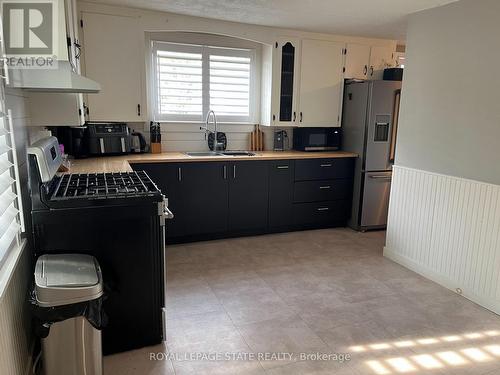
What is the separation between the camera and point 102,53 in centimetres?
344

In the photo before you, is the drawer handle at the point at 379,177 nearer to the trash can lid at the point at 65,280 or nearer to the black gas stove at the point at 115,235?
the black gas stove at the point at 115,235

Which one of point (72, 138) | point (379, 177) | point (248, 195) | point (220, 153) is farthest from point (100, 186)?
point (379, 177)

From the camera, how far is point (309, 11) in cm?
335

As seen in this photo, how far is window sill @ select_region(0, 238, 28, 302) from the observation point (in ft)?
4.75

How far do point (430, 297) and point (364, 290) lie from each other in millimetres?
486

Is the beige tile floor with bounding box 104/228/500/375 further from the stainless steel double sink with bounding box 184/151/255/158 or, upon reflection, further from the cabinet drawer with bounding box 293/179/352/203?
the stainless steel double sink with bounding box 184/151/255/158

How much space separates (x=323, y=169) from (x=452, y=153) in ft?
4.97

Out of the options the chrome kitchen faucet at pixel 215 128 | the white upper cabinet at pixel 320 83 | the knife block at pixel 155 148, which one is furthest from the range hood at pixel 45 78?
the white upper cabinet at pixel 320 83

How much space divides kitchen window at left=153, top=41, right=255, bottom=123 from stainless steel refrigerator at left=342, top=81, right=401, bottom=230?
1199mm

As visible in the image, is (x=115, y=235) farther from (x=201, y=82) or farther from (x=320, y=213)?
(x=320, y=213)

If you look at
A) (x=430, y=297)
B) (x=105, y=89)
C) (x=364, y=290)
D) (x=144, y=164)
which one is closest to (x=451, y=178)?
(x=430, y=297)

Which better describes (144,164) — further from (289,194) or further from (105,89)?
(289,194)

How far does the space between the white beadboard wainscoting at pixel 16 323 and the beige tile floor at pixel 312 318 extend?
17.0 inches

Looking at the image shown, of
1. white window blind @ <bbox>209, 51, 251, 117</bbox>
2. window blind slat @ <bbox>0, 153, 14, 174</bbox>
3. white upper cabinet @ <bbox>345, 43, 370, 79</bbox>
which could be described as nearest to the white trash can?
window blind slat @ <bbox>0, 153, 14, 174</bbox>
